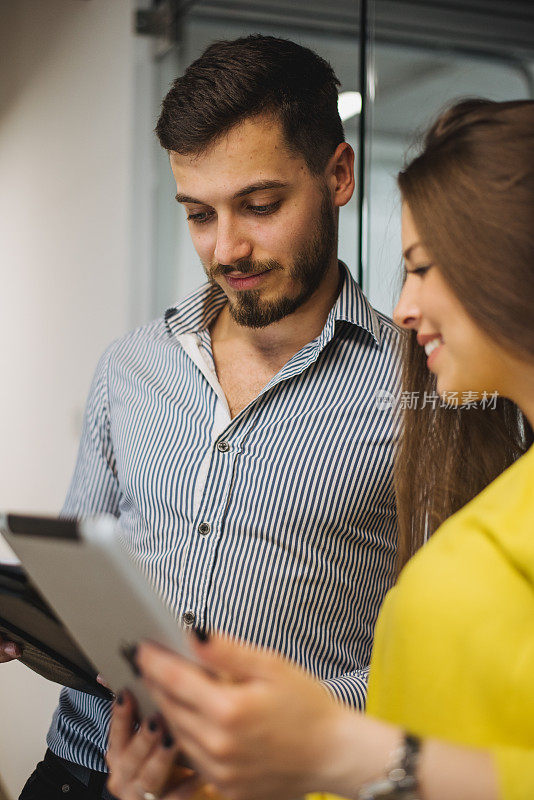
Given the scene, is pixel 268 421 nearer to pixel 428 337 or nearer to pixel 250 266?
pixel 250 266

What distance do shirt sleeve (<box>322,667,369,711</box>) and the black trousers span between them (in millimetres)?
484

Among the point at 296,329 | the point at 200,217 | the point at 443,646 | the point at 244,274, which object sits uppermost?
the point at 200,217

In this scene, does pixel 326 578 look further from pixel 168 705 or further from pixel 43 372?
pixel 43 372

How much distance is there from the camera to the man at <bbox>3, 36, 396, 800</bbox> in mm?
1561

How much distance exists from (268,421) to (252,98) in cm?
57

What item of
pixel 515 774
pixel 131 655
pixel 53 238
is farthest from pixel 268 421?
pixel 53 238

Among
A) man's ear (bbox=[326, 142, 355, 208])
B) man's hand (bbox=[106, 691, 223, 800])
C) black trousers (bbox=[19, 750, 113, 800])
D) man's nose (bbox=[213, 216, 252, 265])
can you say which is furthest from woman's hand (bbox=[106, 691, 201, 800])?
man's ear (bbox=[326, 142, 355, 208])

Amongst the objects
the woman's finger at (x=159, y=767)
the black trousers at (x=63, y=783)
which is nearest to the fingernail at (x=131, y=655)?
the woman's finger at (x=159, y=767)

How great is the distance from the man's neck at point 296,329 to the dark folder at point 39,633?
684 mm

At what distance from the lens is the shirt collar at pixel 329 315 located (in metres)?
1.67

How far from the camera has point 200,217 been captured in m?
1.66

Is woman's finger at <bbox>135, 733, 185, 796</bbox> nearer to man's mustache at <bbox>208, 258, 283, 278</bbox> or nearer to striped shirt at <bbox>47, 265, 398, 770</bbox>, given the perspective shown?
striped shirt at <bbox>47, 265, 398, 770</bbox>

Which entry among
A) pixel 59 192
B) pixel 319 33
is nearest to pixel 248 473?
pixel 319 33

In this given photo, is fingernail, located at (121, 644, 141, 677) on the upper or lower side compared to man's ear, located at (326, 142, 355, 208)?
lower
